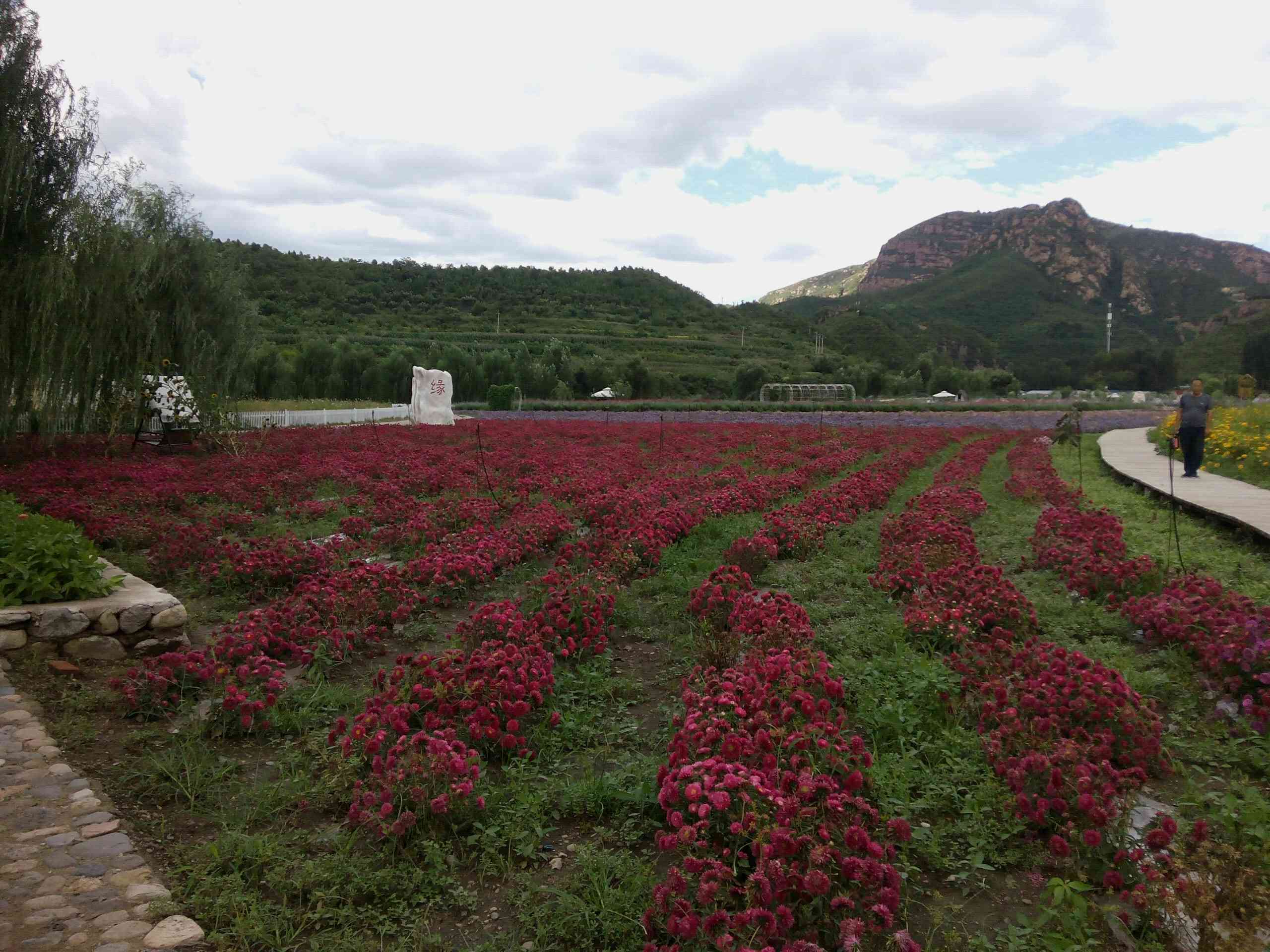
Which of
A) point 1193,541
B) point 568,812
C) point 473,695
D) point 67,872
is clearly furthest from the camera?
point 1193,541

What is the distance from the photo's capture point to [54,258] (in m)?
12.7

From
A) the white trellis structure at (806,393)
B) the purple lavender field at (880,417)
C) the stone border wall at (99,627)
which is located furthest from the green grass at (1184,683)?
the white trellis structure at (806,393)

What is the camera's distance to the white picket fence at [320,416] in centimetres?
2519

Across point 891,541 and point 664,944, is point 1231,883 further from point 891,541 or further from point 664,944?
point 891,541

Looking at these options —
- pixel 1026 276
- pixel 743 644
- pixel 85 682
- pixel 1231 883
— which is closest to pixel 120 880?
pixel 85 682

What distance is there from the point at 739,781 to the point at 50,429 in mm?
15223

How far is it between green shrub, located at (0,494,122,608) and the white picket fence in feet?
53.5

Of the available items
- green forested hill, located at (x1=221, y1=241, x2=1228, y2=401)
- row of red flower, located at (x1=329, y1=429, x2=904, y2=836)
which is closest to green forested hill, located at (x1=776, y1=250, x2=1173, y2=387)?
green forested hill, located at (x1=221, y1=241, x2=1228, y2=401)

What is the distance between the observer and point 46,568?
5434 millimetres

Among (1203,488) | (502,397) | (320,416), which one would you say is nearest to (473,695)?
(1203,488)

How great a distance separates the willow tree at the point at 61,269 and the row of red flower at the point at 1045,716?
1349 cm

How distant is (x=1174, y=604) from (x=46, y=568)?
23.6 ft

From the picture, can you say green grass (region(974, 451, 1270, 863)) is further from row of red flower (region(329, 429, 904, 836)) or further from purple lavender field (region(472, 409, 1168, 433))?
purple lavender field (region(472, 409, 1168, 433))

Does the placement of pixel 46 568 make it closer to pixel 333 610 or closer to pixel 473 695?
pixel 333 610
